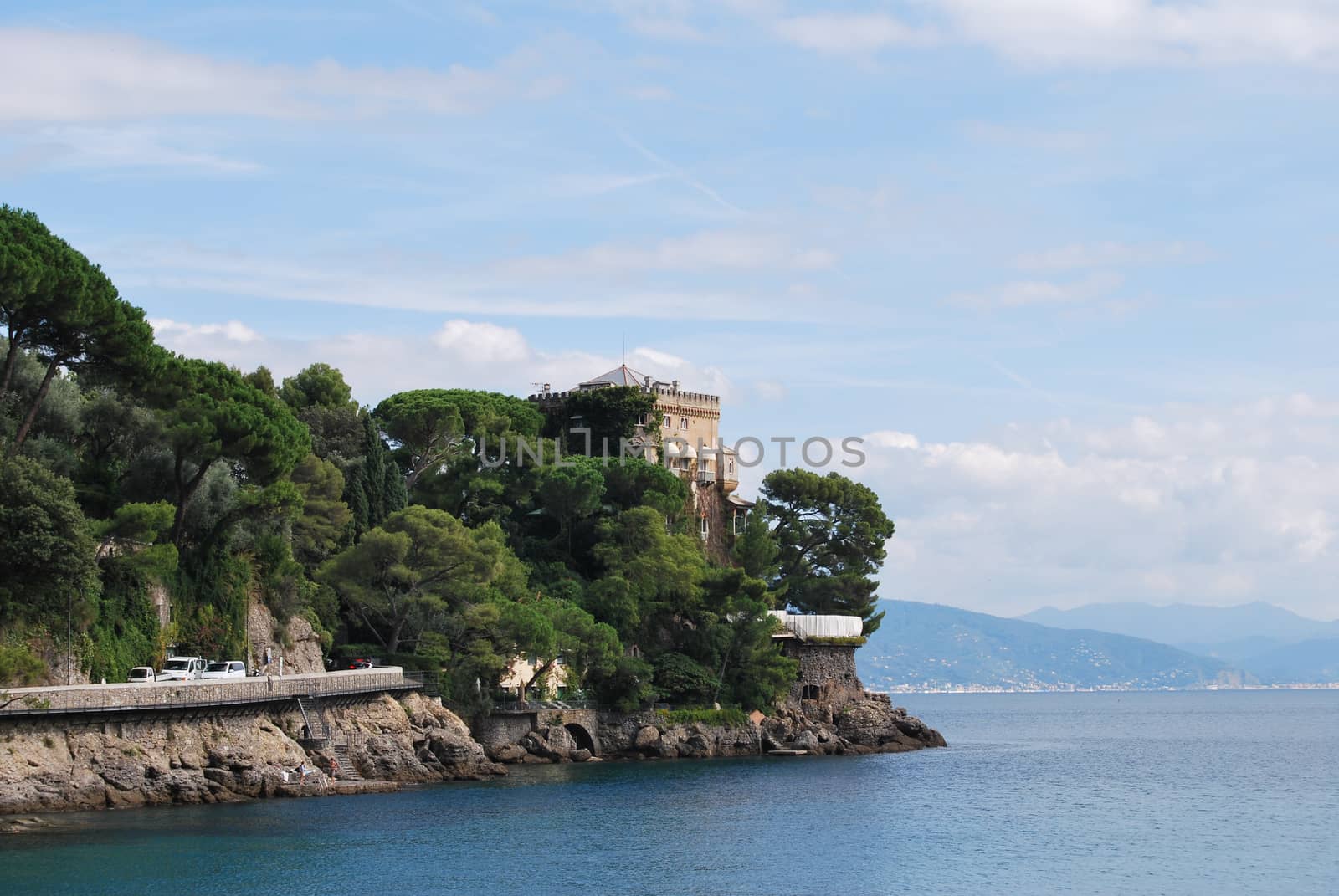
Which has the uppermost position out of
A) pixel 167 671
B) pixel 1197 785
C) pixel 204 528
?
pixel 204 528

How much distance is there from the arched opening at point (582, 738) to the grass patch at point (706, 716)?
4.24 metres

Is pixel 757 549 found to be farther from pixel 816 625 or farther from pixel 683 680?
pixel 683 680

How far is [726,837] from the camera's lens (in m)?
49.8

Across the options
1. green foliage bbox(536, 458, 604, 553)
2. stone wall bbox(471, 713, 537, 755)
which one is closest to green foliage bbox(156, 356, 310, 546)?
stone wall bbox(471, 713, 537, 755)

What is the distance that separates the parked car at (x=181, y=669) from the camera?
53.3m

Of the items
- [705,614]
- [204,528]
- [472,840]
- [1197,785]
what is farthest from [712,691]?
[472,840]

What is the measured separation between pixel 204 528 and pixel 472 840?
19.0 m

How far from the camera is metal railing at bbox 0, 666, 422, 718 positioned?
45438mm

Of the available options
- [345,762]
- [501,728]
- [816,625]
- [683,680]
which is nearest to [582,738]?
[501,728]

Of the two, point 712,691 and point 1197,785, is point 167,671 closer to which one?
point 712,691

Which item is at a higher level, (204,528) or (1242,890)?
(204,528)


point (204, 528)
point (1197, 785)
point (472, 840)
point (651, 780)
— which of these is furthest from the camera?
point (1197, 785)

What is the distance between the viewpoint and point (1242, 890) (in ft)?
140

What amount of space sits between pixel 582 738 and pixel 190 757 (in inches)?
1116
